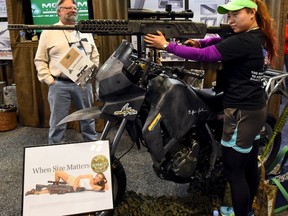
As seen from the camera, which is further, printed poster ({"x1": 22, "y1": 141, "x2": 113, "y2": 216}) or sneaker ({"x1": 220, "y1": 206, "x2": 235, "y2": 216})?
sneaker ({"x1": 220, "y1": 206, "x2": 235, "y2": 216})

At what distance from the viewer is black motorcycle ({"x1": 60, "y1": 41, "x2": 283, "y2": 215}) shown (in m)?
1.87

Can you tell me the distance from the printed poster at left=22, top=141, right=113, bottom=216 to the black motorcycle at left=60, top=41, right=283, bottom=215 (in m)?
0.16

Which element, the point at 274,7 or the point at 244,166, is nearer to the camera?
the point at 244,166

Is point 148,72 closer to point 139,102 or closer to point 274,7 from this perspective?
point 139,102

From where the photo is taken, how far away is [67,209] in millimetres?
1776

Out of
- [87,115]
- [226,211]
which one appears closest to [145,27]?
[87,115]

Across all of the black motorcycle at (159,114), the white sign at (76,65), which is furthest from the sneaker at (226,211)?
the white sign at (76,65)

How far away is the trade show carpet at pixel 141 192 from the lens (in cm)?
224

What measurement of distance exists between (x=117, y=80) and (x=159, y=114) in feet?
1.04

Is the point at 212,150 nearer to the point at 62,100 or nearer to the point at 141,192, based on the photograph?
the point at 141,192

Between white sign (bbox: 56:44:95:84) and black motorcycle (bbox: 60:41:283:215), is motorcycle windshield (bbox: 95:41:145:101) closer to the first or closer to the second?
black motorcycle (bbox: 60:41:283:215)

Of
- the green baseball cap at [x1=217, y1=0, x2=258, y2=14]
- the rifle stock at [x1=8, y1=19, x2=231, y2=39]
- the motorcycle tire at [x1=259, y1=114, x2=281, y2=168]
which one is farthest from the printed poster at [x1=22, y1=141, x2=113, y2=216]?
the motorcycle tire at [x1=259, y1=114, x2=281, y2=168]

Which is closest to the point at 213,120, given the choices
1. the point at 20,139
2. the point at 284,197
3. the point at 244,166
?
the point at 244,166

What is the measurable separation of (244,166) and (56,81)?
1725 mm
